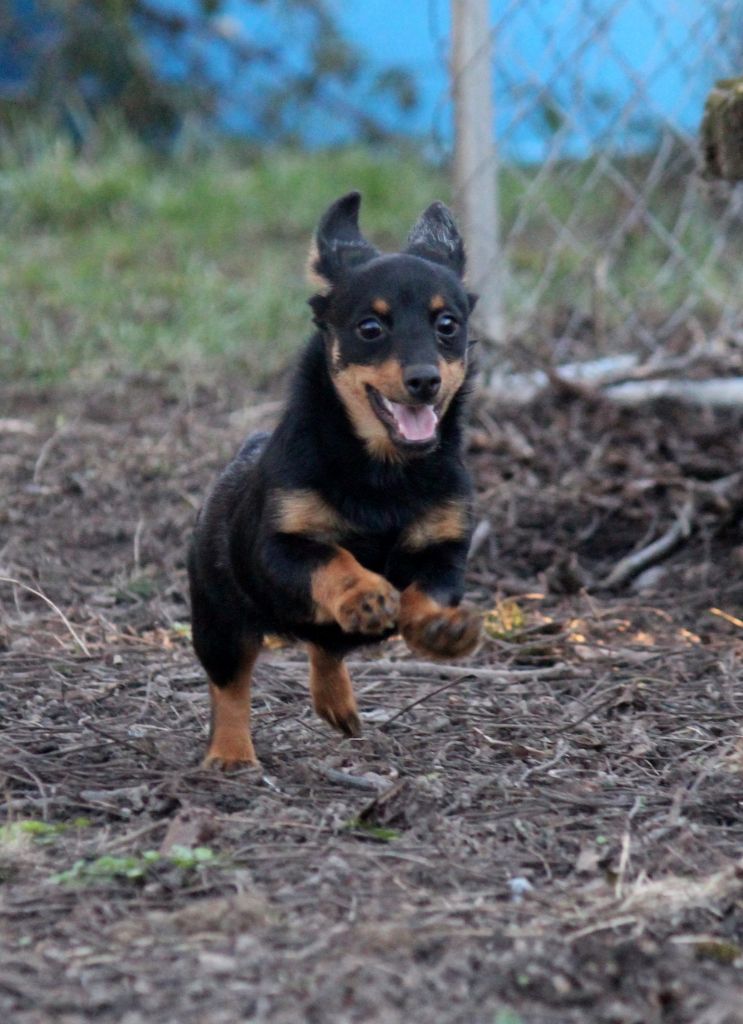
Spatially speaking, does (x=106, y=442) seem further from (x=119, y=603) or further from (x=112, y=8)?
(x=112, y=8)

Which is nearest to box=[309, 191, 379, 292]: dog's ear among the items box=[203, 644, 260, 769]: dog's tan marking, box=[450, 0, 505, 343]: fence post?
box=[203, 644, 260, 769]: dog's tan marking

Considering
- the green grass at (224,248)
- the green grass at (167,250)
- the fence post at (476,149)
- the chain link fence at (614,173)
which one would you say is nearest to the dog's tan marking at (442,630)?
the chain link fence at (614,173)

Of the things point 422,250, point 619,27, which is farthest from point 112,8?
point 422,250

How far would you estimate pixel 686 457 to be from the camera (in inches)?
229

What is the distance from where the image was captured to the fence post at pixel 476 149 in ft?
21.6

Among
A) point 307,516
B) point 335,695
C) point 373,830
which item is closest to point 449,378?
point 307,516

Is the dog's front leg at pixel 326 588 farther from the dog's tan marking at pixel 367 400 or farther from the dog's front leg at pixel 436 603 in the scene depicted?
the dog's tan marking at pixel 367 400

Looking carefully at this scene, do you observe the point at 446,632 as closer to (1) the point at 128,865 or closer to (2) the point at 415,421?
(2) the point at 415,421

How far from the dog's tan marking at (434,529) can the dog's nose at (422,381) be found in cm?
27

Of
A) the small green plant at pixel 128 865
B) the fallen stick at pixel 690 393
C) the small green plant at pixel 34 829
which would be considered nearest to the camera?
the small green plant at pixel 128 865

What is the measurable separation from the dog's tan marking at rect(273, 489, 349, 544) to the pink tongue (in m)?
0.23

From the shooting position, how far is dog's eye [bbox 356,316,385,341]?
3611 mm

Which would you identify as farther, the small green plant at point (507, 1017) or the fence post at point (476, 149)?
the fence post at point (476, 149)

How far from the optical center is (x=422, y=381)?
345cm
